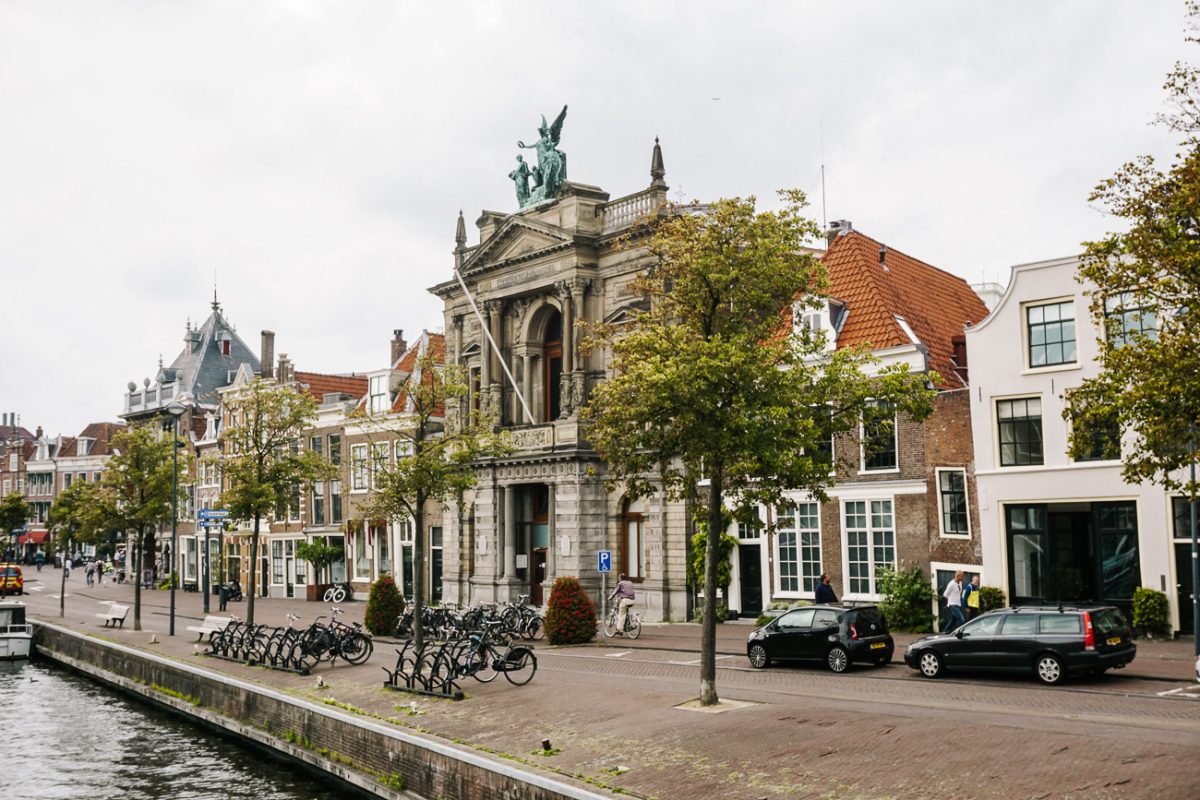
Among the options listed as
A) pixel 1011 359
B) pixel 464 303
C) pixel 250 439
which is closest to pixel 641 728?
pixel 1011 359

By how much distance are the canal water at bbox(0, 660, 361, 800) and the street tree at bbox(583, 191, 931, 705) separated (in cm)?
774

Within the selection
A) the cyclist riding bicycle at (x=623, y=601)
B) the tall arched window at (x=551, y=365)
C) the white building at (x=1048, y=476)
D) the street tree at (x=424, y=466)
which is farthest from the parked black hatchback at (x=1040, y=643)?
the tall arched window at (x=551, y=365)

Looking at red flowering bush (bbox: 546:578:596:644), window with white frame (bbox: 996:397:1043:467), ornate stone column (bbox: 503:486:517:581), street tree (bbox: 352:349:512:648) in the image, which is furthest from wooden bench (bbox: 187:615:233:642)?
window with white frame (bbox: 996:397:1043:467)

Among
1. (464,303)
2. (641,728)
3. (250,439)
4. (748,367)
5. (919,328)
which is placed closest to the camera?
(641,728)

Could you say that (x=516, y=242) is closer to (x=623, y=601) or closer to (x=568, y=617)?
(x=623, y=601)

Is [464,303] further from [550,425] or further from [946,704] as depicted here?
[946,704]

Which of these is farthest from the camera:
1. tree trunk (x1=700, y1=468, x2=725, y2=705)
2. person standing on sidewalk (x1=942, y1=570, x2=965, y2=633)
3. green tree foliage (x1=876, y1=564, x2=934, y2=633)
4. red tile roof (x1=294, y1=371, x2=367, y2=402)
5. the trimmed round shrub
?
red tile roof (x1=294, y1=371, x2=367, y2=402)

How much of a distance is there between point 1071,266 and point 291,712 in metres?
20.4

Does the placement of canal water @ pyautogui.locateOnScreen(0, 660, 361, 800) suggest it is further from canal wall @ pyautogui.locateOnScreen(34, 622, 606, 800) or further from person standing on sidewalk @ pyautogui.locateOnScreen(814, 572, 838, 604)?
person standing on sidewalk @ pyautogui.locateOnScreen(814, 572, 838, 604)

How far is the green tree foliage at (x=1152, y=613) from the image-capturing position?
25.3m

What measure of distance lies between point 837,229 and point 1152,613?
748 inches

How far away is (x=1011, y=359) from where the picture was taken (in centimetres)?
2859

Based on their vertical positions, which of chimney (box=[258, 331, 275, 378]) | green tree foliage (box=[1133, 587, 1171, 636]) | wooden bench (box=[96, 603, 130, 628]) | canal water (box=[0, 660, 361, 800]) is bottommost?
canal water (box=[0, 660, 361, 800])

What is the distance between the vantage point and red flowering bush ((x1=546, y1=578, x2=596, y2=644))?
30.2m
